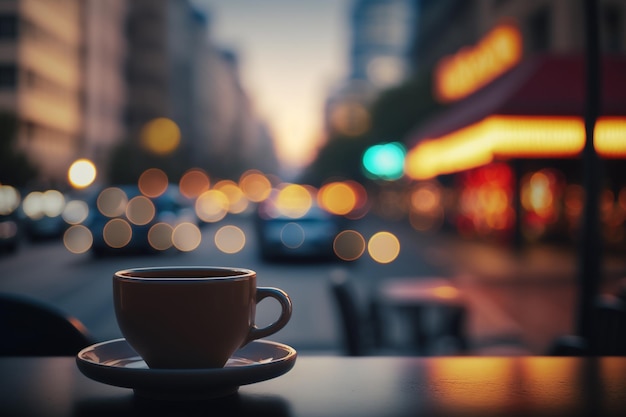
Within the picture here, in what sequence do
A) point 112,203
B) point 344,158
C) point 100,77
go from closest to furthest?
1. point 112,203
2. point 100,77
3. point 344,158

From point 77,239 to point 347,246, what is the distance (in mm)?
10927

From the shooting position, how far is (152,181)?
75000 mm

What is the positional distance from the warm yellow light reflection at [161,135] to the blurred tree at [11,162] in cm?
4889

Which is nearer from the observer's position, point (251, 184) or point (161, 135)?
point (161, 135)

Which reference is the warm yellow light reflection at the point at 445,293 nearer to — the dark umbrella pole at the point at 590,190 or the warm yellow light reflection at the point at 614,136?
the dark umbrella pole at the point at 590,190

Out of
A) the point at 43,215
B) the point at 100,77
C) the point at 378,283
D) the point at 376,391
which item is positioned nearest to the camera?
the point at 376,391

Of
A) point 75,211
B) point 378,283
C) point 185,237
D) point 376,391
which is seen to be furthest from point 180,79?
point 376,391

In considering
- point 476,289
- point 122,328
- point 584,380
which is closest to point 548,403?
point 584,380

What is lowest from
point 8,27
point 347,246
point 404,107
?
point 347,246

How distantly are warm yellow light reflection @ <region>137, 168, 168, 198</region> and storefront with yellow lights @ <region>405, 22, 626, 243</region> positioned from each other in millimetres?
38836

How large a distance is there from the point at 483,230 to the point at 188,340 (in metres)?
30.3

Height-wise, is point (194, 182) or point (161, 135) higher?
point (161, 135)

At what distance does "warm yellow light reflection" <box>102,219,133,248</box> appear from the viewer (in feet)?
70.6

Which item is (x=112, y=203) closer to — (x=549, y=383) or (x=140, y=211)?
(x=140, y=211)
